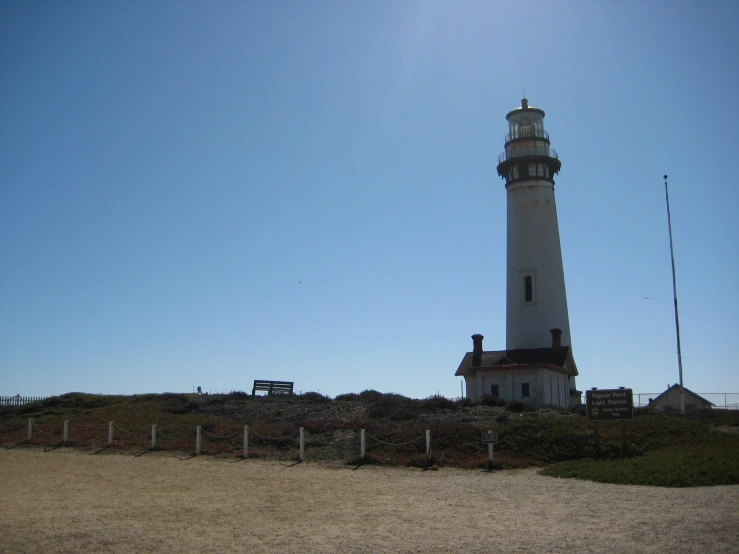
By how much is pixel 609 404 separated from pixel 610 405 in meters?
0.04

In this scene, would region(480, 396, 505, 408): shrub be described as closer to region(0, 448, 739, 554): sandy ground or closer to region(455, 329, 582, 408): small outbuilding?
region(455, 329, 582, 408): small outbuilding

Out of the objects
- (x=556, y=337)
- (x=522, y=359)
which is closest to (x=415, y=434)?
(x=522, y=359)

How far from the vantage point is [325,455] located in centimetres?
2145

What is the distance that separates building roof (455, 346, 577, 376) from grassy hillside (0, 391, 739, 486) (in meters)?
3.85

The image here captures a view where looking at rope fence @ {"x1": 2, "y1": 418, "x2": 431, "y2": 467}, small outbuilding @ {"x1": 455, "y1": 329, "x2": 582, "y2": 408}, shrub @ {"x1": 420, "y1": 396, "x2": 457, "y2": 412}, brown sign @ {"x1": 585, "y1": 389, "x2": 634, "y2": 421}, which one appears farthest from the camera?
small outbuilding @ {"x1": 455, "y1": 329, "x2": 582, "y2": 408}

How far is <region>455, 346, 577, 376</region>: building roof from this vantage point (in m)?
36.0

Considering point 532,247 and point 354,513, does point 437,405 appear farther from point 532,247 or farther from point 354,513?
point 354,513

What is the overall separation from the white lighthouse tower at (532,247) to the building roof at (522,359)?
3.39 feet

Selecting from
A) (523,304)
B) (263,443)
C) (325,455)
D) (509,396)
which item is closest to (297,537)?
(325,455)

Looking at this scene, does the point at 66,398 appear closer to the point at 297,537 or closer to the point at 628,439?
the point at 628,439

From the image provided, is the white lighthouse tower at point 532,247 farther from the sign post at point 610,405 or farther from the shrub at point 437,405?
the sign post at point 610,405

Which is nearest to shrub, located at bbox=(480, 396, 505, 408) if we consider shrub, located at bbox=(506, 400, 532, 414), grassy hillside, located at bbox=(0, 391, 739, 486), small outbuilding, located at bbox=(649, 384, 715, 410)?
grassy hillside, located at bbox=(0, 391, 739, 486)

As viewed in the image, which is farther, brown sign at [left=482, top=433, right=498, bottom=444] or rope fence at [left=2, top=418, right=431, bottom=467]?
rope fence at [left=2, top=418, right=431, bottom=467]

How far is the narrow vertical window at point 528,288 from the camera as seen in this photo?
39031mm
